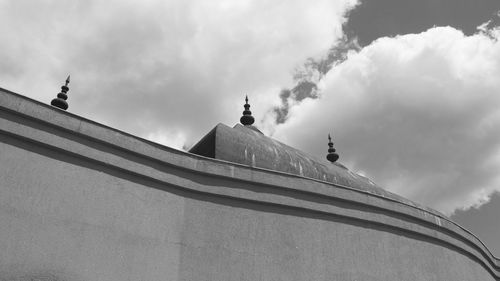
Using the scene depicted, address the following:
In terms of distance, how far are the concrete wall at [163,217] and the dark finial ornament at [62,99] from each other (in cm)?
430

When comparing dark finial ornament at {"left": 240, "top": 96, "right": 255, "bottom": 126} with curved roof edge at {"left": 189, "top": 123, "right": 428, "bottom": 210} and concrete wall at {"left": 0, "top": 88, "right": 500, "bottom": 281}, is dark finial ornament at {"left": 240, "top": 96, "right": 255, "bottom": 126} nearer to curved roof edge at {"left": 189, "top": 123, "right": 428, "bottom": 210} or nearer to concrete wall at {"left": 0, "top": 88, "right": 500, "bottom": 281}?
curved roof edge at {"left": 189, "top": 123, "right": 428, "bottom": 210}

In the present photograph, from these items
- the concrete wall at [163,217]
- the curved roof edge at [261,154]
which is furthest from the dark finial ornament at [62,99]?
the concrete wall at [163,217]

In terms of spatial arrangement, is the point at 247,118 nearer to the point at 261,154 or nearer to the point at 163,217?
the point at 261,154

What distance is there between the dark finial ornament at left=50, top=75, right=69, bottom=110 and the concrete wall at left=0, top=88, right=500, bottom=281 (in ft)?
14.1

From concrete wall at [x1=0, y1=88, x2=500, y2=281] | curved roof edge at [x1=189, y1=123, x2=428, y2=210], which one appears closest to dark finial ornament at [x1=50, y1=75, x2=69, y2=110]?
curved roof edge at [x1=189, y1=123, x2=428, y2=210]

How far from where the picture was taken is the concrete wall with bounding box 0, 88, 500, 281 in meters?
5.21

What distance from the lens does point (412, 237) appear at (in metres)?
8.23

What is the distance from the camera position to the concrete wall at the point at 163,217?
5.21m

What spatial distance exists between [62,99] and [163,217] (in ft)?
16.9

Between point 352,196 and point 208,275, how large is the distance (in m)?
2.90

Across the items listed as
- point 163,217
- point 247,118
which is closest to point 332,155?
point 247,118

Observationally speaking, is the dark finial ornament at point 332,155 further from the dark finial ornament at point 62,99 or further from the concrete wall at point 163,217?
the dark finial ornament at point 62,99

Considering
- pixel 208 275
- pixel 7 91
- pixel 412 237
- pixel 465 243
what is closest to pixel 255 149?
pixel 208 275

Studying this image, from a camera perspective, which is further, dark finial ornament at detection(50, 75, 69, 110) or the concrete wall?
dark finial ornament at detection(50, 75, 69, 110)
